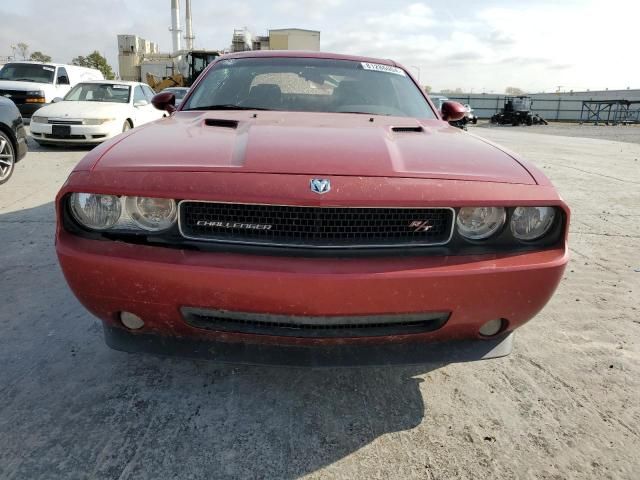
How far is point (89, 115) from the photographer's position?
28.9ft

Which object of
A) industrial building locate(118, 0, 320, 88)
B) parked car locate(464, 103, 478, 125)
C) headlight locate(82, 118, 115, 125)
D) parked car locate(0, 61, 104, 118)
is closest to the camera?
parked car locate(464, 103, 478, 125)

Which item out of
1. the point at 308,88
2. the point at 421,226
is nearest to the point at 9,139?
the point at 308,88

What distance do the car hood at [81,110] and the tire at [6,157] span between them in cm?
313

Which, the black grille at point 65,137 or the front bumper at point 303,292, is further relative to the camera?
the black grille at point 65,137

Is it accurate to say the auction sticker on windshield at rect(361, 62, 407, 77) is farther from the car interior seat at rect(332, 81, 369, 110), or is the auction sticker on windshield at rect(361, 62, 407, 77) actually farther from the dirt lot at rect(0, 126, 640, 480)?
the dirt lot at rect(0, 126, 640, 480)

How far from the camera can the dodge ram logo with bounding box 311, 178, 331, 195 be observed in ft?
5.17

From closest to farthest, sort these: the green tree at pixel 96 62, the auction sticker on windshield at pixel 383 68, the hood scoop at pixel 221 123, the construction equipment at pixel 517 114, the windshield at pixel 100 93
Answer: the hood scoop at pixel 221 123, the auction sticker on windshield at pixel 383 68, the windshield at pixel 100 93, the construction equipment at pixel 517 114, the green tree at pixel 96 62

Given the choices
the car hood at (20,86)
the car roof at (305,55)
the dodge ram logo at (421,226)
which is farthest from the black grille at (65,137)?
the dodge ram logo at (421,226)

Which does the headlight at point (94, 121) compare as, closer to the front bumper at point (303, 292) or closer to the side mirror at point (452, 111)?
the side mirror at point (452, 111)

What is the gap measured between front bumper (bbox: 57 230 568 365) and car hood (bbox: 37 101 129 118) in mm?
8225

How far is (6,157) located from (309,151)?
18.3ft

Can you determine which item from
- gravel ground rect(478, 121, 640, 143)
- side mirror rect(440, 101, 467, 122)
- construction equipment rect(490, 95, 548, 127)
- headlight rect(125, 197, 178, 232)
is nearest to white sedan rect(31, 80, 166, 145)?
side mirror rect(440, 101, 467, 122)

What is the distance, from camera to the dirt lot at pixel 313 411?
5.67ft

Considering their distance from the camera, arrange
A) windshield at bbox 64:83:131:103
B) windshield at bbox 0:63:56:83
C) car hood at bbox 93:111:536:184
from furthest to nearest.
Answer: windshield at bbox 0:63:56:83
windshield at bbox 64:83:131:103
car hood at bbox 93:111:536:184
